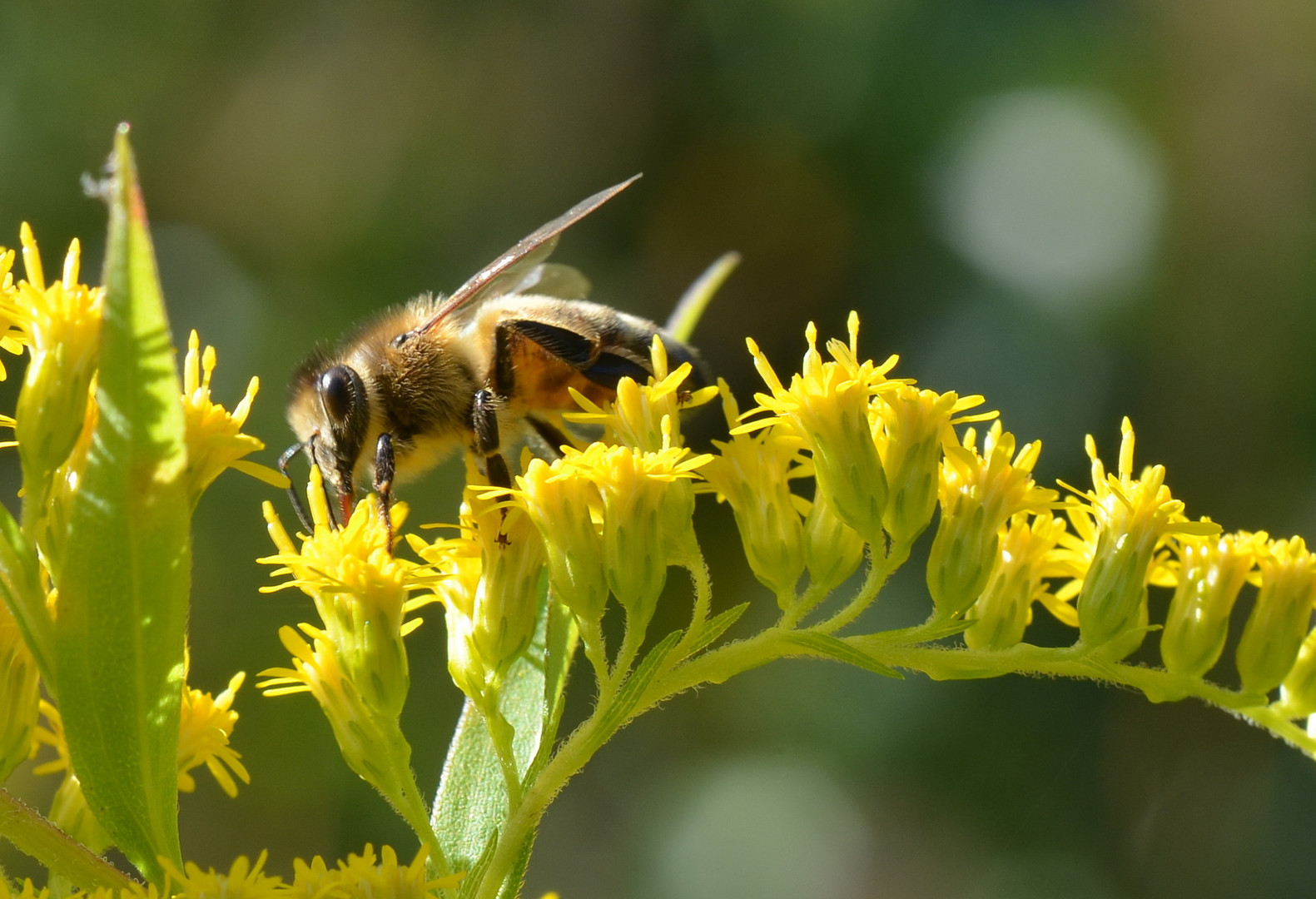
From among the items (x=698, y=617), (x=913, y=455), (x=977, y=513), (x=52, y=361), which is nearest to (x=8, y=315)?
(x=52, y=361)

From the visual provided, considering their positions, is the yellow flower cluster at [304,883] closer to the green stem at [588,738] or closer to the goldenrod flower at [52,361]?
the green stem at [588,738]

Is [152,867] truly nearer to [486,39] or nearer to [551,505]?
[551,505]

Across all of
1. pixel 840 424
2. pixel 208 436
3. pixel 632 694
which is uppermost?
pixel 208 436

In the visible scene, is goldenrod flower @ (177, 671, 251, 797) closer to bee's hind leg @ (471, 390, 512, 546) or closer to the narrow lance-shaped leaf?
the narrow lance-shaped leaf

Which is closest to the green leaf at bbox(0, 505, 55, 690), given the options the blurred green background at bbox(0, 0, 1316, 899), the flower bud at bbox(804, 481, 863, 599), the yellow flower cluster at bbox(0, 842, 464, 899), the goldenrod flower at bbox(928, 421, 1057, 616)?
the yellow flower cluster at bbox(0, 842, 464, 899)

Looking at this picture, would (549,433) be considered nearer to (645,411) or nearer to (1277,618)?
(645,411)

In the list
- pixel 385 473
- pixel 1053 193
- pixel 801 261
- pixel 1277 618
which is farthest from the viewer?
pixel 801 261
